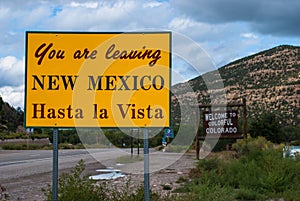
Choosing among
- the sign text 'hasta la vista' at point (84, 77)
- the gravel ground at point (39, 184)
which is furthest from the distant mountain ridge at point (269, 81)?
the sign text 'hasta la vista' at point (84, 77)

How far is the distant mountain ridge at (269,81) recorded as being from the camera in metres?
55.2

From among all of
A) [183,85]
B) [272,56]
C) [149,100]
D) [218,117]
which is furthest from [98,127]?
[272,56]

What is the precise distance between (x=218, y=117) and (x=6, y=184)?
1100 centimetres

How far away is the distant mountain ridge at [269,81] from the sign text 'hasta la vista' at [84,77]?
1698 inches

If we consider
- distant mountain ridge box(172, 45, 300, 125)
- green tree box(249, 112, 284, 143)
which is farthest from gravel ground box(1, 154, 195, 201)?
distant mountain ridge box(172, 45, 300, 125)

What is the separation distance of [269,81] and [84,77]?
2215 inches

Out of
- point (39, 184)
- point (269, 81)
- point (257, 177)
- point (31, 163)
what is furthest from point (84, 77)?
point (269, 81)

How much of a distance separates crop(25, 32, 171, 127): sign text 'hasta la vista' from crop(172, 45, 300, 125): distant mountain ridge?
43124 mm

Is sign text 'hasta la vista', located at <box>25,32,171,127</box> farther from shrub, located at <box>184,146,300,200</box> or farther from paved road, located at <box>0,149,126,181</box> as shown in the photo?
paved road, located at <box>0,149,126,181</box>

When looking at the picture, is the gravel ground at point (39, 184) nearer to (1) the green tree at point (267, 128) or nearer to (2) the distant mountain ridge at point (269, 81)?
(1) the green tree at point (267, 128)

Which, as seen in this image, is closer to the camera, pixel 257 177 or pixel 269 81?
pixel 257 177

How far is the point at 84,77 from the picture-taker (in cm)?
734

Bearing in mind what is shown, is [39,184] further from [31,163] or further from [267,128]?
[267,128]

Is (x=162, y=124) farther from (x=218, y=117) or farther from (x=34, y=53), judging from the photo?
(x=218, y=117)
